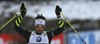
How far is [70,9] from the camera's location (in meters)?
10.4

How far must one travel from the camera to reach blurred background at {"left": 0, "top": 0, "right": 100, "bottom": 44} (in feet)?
26.7

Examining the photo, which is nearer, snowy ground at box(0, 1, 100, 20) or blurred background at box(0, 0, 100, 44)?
blurred background at box(0, 0, 100, 44)

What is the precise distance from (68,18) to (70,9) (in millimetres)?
1542

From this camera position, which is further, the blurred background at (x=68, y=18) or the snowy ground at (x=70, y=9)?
the snowy ground at (x=70, y=9)

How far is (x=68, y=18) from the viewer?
900 centimetres

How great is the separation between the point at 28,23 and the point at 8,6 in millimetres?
3681

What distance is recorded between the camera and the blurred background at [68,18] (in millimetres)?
8141

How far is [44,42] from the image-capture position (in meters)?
3.62

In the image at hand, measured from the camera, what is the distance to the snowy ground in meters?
9.12

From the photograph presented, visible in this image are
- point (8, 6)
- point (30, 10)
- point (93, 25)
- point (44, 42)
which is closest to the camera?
point (44, 42)

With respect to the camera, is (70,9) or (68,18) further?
(70,9)

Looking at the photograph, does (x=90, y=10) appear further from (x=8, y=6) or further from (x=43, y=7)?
(x=8, y=6)

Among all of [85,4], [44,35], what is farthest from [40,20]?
[85,4]

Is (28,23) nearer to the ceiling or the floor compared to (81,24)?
nearer to the floor
